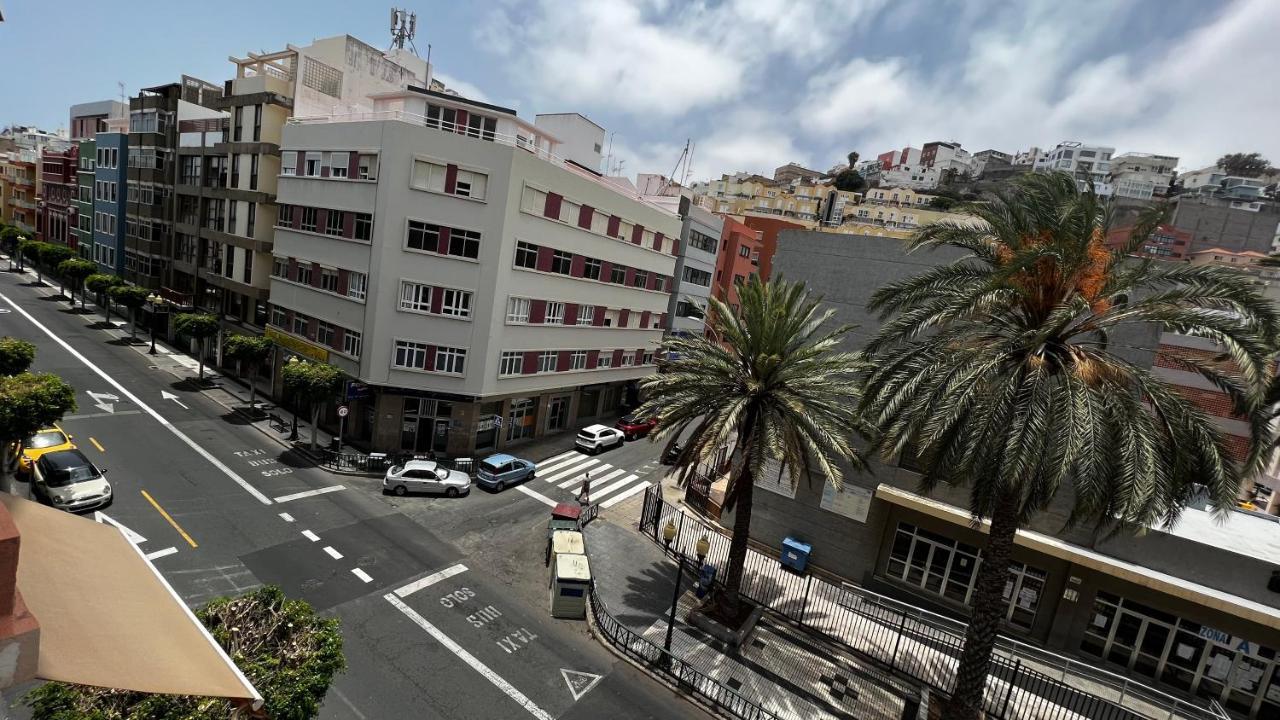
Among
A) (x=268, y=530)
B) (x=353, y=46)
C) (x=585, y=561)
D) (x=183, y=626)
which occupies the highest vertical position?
(x=353, y=46)

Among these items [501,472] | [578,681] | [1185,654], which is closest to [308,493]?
[501,472]

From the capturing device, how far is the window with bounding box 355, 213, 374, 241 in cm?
2703

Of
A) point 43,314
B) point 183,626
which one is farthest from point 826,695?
point 43,314

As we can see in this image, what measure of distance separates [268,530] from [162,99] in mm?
43371

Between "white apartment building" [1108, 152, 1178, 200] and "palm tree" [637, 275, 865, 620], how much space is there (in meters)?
131

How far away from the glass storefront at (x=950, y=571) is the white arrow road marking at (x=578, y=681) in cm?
1180

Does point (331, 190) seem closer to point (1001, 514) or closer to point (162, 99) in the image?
point (162, 99)

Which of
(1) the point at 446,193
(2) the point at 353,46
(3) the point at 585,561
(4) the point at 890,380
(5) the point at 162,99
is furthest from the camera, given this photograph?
(5) the point at 162,99

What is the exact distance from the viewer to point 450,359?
92.5ft

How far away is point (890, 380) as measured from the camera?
1378 cm

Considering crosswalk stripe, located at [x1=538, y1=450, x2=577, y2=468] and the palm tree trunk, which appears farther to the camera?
crosswalk stripe, located at [x1=538, y1=450, x2=577, y2=468]

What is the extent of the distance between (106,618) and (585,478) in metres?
22.0

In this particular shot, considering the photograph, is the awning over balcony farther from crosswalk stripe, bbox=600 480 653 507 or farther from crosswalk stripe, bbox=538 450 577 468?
crosswalk stripe, bbox=538 450 577 468

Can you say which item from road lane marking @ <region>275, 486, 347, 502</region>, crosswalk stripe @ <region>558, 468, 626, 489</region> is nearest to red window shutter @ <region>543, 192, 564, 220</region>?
crosswalk stripe @ <region>558, 468, 626, 489</region>
